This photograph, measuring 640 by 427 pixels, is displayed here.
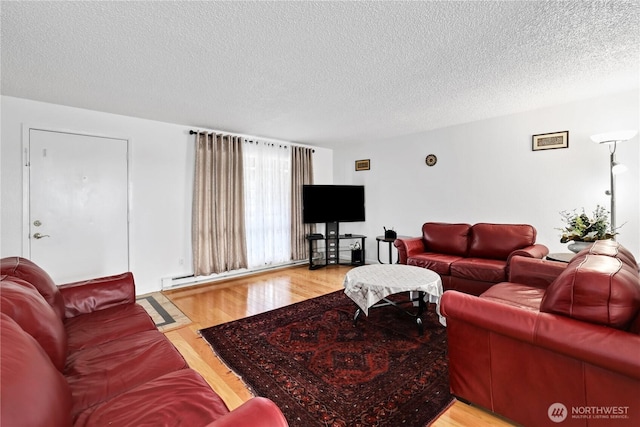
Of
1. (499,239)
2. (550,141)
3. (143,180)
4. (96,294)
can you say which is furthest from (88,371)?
(550,141)

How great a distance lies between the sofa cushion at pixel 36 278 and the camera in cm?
177

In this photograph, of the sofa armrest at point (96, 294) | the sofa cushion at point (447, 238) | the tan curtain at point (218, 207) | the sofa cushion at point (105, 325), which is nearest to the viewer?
the sofa cushion at point (105, 325)

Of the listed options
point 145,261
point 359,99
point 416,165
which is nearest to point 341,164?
point 416,165

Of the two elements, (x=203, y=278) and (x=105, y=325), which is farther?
(x=203, y=278)

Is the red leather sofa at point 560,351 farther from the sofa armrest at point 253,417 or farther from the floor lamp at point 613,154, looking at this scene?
the floor lamp at point 613,154

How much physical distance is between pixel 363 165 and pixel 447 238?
7.77 feet

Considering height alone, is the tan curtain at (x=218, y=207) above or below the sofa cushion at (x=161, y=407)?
above

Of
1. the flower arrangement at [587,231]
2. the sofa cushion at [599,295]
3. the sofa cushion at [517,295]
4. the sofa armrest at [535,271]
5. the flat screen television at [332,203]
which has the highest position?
the flat screen television at [332,203]

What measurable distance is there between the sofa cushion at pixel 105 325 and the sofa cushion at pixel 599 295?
239cm

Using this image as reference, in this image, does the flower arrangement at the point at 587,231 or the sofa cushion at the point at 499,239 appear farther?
the sofa cushion at the point at 499,239

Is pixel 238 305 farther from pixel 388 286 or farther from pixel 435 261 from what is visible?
pixel 435 261

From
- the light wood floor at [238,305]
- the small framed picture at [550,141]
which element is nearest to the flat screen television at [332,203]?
the light wood floor at [238,305]

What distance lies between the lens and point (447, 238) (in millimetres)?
4199

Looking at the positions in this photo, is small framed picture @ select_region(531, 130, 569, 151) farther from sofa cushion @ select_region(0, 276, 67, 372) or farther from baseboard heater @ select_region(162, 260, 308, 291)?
sofa cushion @ select_region(0, 276, 67, 372)
